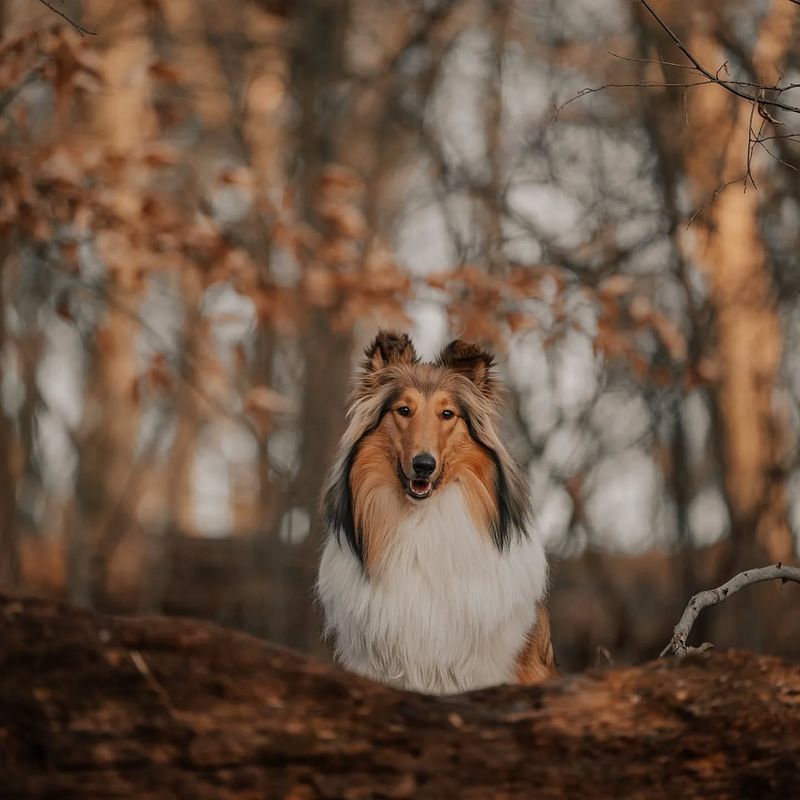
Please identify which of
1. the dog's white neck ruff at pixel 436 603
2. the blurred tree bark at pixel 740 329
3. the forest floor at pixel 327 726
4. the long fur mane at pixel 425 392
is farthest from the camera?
the blurred tree bark at pixel 740 329

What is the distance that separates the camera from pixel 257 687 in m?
2.94

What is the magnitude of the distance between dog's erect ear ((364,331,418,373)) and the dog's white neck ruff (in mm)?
810

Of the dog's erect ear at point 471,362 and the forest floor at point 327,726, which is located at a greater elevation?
the dog's erect ear at point 471,362

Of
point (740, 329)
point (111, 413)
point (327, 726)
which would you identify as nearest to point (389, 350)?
point (327, 726)

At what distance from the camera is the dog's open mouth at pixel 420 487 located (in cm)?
561

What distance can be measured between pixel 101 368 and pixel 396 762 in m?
14.4

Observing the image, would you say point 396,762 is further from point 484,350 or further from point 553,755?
point 484,350

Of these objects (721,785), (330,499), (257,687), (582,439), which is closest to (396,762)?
(257,687)

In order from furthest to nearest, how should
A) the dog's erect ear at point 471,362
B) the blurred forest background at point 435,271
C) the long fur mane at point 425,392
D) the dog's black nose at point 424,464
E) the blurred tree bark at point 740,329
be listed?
the blurred tree bark at point 740,329
the blurred forest background at point 435,271
the dog's erect ear at point 471,362
the long fur mane at point 425,392
the dog's black nose at point 424,464

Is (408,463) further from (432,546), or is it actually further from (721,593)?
(721,593)

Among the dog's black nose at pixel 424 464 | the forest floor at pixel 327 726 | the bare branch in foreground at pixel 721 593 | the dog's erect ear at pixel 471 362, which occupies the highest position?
the dog's erect ear at pixel 471 362

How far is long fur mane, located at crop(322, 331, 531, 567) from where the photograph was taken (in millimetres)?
5766

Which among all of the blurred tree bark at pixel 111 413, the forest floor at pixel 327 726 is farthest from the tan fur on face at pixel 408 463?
the blurred tree bark at pixel 111 413

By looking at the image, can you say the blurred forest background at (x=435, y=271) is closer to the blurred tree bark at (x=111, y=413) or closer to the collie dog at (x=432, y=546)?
the blurred tree bark at (x=111, y=413)
